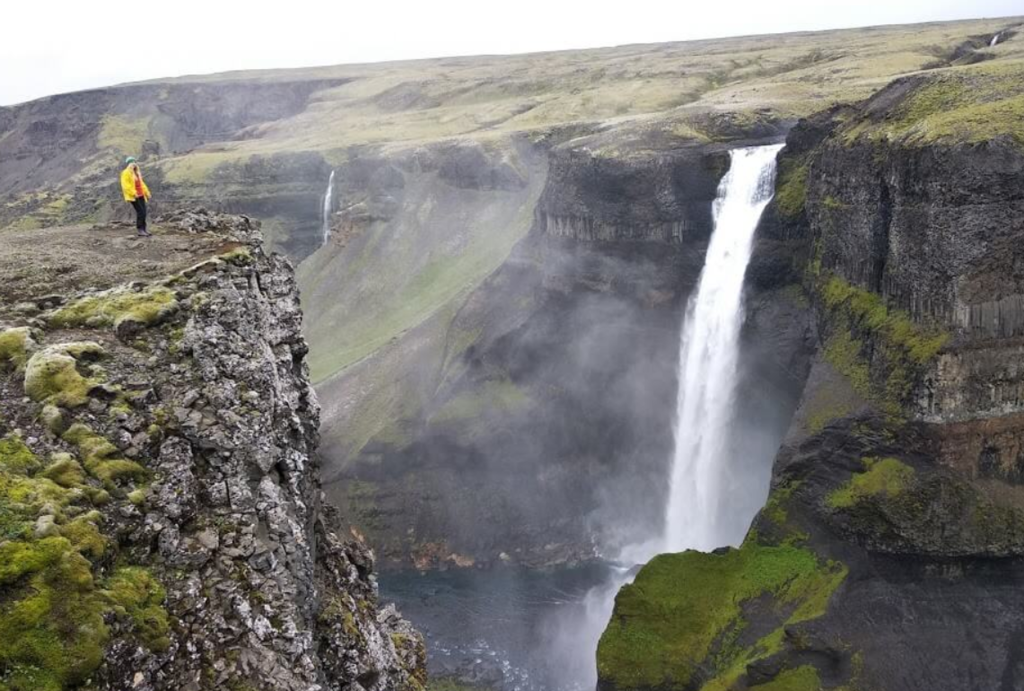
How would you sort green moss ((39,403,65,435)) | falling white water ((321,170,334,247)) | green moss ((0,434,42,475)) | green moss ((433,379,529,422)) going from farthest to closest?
falling white water ((321,170,334,247)), green moss ((433,379,529,422)), green moss ((39,403,65,435)), green moss ((0,434,42,475))

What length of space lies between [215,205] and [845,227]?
89229 millimetres

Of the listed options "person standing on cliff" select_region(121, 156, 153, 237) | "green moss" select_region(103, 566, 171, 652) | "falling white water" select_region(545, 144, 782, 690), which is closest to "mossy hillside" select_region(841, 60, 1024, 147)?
"falling white water" select_region(545, 144, 782, 690)

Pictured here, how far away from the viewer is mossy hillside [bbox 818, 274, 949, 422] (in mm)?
37531

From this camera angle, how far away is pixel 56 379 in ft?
51.2

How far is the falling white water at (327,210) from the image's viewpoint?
111062 millimetres

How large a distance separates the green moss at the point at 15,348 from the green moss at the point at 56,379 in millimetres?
415

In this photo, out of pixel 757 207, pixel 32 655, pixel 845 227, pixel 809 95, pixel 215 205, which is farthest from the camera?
pixel 215 205

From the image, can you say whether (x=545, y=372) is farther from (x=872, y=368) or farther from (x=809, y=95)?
(x=809, y=95)

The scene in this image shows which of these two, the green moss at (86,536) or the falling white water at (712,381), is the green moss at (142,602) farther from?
the falling white water at (712,381)

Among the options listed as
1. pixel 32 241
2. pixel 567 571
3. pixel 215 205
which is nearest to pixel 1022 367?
pixel 567 571

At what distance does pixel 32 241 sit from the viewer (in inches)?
985

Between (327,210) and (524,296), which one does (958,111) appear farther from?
(327,210)

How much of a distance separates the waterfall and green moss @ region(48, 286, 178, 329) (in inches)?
1617

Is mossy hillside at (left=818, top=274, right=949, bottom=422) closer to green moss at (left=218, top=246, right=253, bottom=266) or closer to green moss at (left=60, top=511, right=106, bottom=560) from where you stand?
green moss at (left=218, top=246, right=253, bottom=266)
